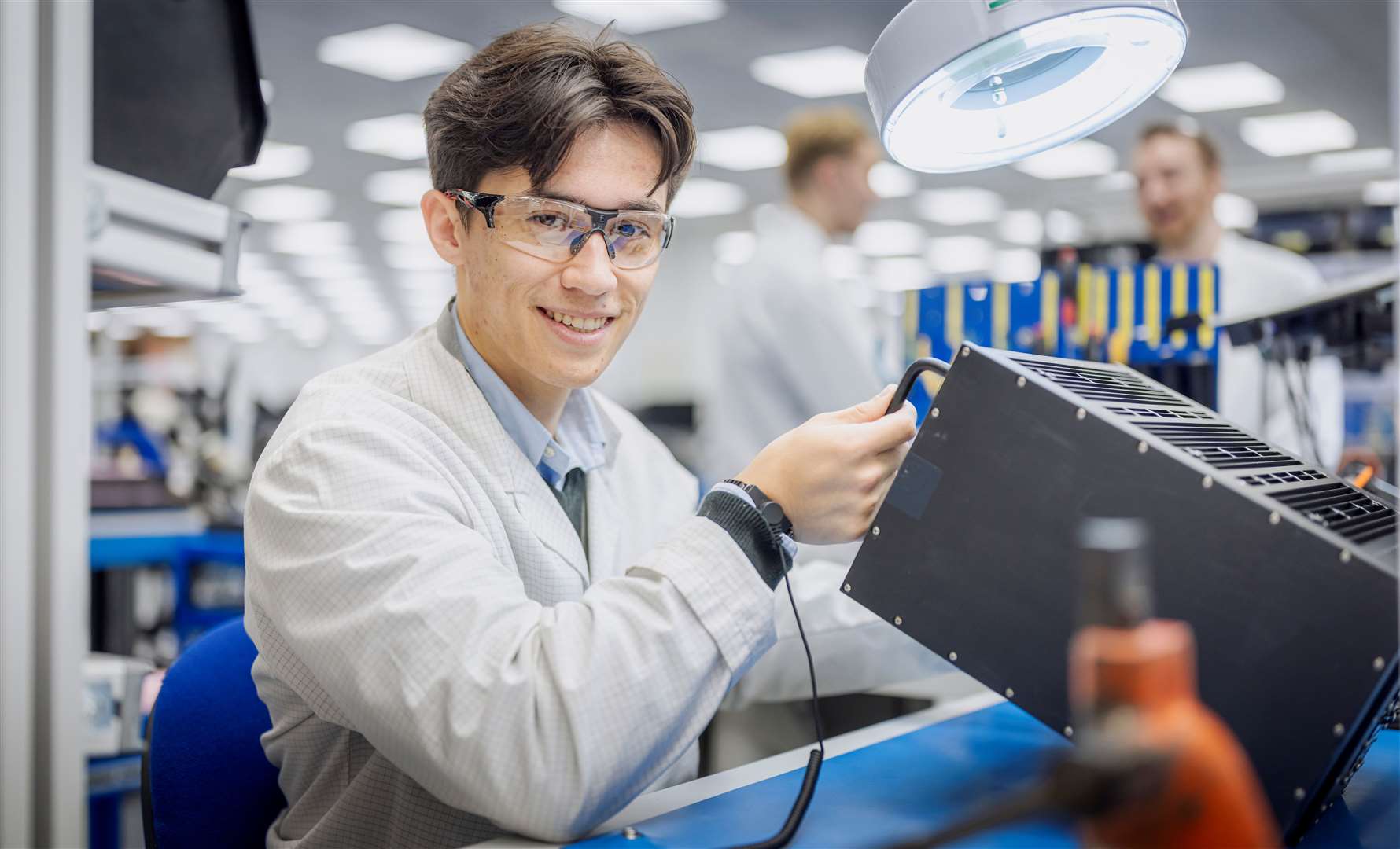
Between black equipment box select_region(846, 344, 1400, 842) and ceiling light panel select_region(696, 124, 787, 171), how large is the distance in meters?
6.05

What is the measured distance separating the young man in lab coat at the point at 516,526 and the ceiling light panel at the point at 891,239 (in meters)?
8.83

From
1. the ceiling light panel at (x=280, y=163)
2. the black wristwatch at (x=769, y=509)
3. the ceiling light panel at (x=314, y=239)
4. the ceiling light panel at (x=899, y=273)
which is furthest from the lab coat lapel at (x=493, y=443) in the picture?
the ceiling light panel at (x=899, y=273)

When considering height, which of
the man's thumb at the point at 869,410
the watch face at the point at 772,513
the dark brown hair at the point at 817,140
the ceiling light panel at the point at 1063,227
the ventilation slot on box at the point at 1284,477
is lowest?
the watch face at the point at 772,513

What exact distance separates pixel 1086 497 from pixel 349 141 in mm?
7009

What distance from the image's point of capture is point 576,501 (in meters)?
1.18

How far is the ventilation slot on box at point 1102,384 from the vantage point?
806 mm

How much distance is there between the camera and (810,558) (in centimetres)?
168

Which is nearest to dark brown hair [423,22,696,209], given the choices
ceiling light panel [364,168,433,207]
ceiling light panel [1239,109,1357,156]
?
ceiling light panel [1239,109,1357,156]

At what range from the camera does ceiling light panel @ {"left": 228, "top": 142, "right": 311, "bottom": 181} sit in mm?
7211

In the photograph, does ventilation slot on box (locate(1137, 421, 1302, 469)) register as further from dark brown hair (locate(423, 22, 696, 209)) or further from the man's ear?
the man's ear

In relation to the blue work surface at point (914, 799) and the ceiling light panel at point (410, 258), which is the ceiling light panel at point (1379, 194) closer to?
the blue work surface at point (914, 799)

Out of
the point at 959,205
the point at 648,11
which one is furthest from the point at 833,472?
the point at 959,205

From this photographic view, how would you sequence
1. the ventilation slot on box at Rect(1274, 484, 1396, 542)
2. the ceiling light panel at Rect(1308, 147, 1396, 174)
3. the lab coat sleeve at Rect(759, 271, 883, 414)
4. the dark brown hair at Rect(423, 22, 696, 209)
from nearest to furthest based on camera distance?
the ventilation slot on box at Rect(1274, 484, 1396, 542)
the dark brown hair at Rect(423, 22, 696, 209)
the lab coat sleeve at Rect(759, 271, 883, 414)
the ceiling light panel at Rect(1308, 147, 1396, 174)

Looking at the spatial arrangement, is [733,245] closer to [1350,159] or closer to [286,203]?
[286,203]
